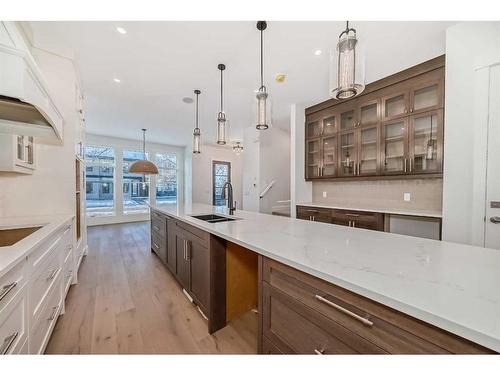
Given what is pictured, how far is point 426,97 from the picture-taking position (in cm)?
260

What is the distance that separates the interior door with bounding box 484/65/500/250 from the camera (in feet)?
5.43

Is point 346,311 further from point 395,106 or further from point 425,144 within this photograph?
point 395,106

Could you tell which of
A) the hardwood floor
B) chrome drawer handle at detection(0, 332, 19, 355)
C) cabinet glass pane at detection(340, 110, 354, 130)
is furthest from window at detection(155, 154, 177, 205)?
chrome drawer handle at detection(0, 332, 19, 355)

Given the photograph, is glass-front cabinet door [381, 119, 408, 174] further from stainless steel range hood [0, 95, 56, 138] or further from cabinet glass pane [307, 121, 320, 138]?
stainless steel range hood [0, 95, 56, 138]

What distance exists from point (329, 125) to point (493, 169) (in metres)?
2.29

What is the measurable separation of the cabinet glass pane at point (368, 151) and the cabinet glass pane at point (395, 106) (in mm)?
290

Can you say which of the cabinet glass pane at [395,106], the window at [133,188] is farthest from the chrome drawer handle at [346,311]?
the window at [133,188]

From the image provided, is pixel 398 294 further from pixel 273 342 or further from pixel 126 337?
pixel 126 337

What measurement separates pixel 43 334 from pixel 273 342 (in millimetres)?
1543

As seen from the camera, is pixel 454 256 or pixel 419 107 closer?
pixel 454 256

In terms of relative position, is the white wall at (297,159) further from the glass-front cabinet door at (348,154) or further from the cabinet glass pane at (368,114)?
the cabinet glass pane at (368,114)

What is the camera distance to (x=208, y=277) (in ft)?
5.35
